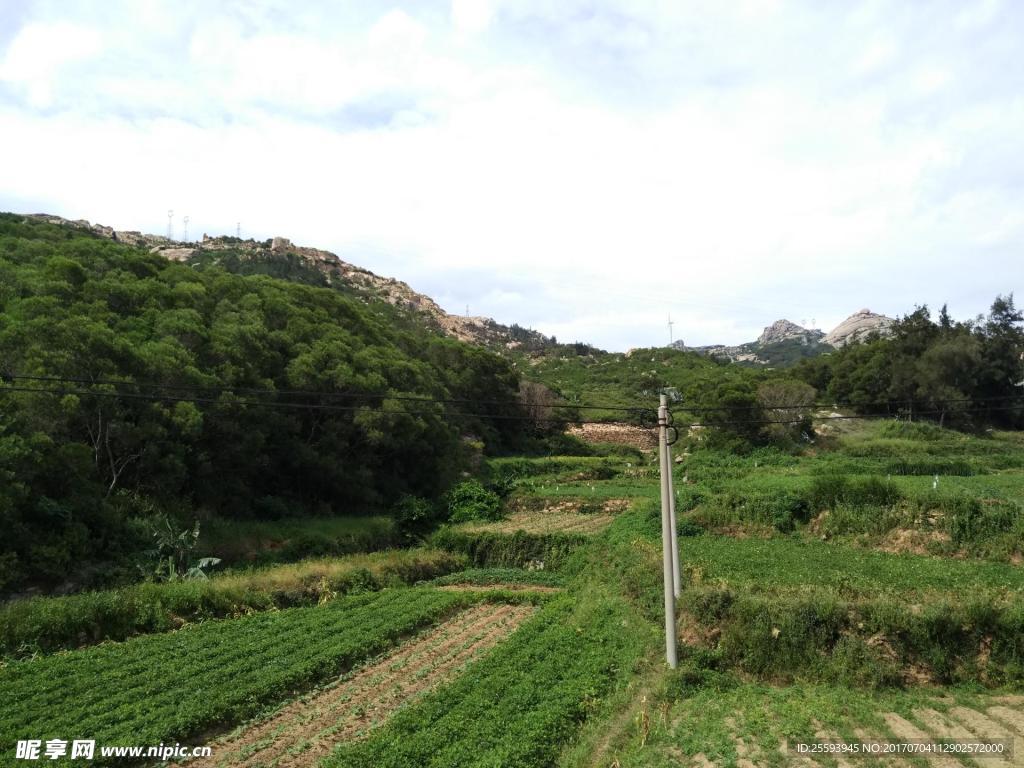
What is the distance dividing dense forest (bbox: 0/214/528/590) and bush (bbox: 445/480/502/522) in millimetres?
2474

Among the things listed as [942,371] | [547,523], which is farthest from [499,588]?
[942,371]

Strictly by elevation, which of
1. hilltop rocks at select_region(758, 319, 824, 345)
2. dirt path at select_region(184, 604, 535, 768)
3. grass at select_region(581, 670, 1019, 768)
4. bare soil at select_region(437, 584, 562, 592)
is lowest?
bare soil at select_region(437, 584, 562, 592)

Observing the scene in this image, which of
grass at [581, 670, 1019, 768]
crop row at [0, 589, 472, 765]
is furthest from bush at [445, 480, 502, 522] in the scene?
grass at [581, 670, 1019, 768]

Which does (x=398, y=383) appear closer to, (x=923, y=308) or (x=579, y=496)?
(x=579, y=496)

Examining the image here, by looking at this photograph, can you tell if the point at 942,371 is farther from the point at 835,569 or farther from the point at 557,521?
the point at 835,569

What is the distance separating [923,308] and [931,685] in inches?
→ 2242

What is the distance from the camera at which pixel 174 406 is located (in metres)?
24.3

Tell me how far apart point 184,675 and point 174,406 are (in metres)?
13.9

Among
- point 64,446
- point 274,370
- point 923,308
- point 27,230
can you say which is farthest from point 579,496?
point 923,308

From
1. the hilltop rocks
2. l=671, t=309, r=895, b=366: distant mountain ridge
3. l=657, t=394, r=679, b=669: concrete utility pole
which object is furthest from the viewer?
the hilltop rocks

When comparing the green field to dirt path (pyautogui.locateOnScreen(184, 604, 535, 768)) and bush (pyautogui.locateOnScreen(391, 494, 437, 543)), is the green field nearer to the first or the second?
dirt path (pyautogui.locateOnScreen(184, 604, 535, 768))

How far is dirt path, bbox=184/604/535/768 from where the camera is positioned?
10227 mm

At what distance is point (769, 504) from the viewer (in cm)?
2519

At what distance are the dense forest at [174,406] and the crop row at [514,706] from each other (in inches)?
251
